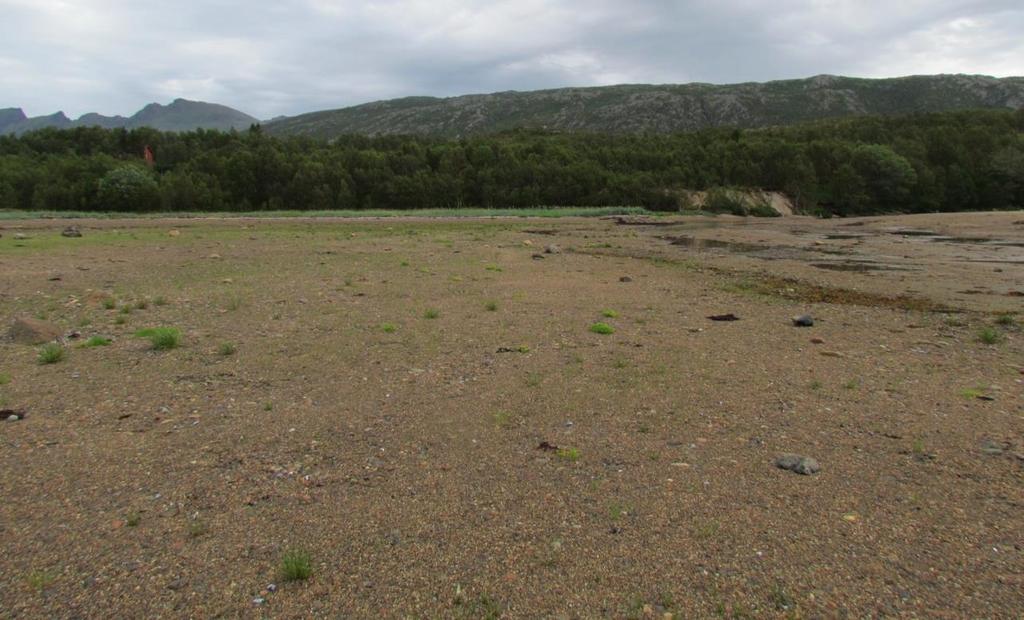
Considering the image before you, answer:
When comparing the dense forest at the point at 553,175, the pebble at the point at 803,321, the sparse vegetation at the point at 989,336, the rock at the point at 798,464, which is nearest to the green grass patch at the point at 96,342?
the rock at the point at 798,464

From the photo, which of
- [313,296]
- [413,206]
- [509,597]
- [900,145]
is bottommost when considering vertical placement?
[509,597]

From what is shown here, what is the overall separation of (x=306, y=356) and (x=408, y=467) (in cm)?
442

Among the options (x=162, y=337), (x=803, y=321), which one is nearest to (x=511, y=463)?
(x=162, y=337)

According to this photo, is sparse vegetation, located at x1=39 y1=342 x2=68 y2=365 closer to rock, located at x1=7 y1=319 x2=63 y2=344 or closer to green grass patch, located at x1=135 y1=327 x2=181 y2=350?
rock, located at x1=7 y1=319 x2=63 y2=344

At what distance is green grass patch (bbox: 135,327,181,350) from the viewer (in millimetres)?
9727

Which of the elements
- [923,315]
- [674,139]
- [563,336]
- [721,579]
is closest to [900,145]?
[674,139]

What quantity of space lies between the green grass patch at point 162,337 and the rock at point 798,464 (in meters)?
9.01

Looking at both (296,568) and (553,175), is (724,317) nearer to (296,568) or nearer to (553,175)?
(296,568)

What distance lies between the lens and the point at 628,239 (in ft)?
122

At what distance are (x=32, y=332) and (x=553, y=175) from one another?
8655 cm

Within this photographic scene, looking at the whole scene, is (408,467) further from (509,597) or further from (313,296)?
(313,296)

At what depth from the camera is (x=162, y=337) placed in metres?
9.80

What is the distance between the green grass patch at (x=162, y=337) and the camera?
973 centimetres

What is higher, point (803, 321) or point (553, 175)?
point (553, 175)
